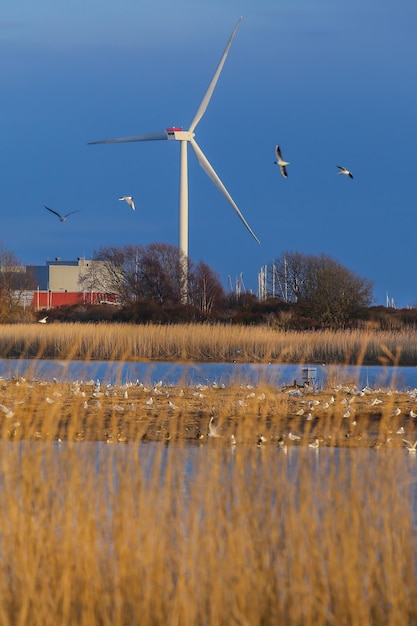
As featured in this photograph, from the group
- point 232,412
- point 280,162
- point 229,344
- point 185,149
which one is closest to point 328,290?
point 185,149

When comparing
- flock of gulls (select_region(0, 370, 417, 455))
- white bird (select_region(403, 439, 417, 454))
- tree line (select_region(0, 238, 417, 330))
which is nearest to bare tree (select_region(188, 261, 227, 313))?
tree line (select_region(0, 238, 417, 330))

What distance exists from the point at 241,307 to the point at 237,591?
5889cm

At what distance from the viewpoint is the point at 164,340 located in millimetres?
37125

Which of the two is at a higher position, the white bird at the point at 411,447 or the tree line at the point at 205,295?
the tree line at the point at 205,295

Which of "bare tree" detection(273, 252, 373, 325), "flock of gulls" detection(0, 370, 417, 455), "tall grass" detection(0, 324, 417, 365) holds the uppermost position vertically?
"bare tree" detection(273, 252, 373, 325)

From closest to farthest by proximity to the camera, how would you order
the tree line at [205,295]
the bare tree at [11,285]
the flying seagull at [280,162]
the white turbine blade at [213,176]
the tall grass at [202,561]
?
1. the tall grass at [202,561]
2. the flying seagull at [280,162]
3. the white turbine blade at [213,176]
4. the tree line at [205,295]
5. the bare tree at [11,285]

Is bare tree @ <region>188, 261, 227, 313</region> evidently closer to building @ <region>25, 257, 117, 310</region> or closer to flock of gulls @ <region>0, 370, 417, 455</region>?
building @ <region>25, 257, 117, 310</region>

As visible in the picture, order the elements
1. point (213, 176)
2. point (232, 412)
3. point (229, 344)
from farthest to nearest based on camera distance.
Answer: point (213, 176) < point (229, 344) < point (232, 412)

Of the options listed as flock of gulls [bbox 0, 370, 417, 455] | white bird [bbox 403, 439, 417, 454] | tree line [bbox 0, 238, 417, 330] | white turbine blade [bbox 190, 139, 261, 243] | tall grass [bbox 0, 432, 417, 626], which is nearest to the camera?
tall grass [bbox 0, 432, 417, 626]

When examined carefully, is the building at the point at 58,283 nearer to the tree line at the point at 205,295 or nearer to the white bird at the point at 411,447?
the tree line at the point at 205,295

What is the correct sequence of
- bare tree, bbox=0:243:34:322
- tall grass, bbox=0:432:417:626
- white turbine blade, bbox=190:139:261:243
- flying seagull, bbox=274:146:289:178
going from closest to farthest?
1. tall grass, bbox=0:432:417:626
2. flying seagull, bbox=274:146:289:178
3. white turbine blade, bbox=190:139:261:243
4. bare tree, bbox=0:243:34:322

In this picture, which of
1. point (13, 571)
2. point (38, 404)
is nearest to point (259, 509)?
point (13, 571)

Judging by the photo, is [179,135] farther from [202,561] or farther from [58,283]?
[202,561]

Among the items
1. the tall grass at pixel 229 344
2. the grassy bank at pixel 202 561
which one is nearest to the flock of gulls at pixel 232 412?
the grassy bank at pixel 202 561
